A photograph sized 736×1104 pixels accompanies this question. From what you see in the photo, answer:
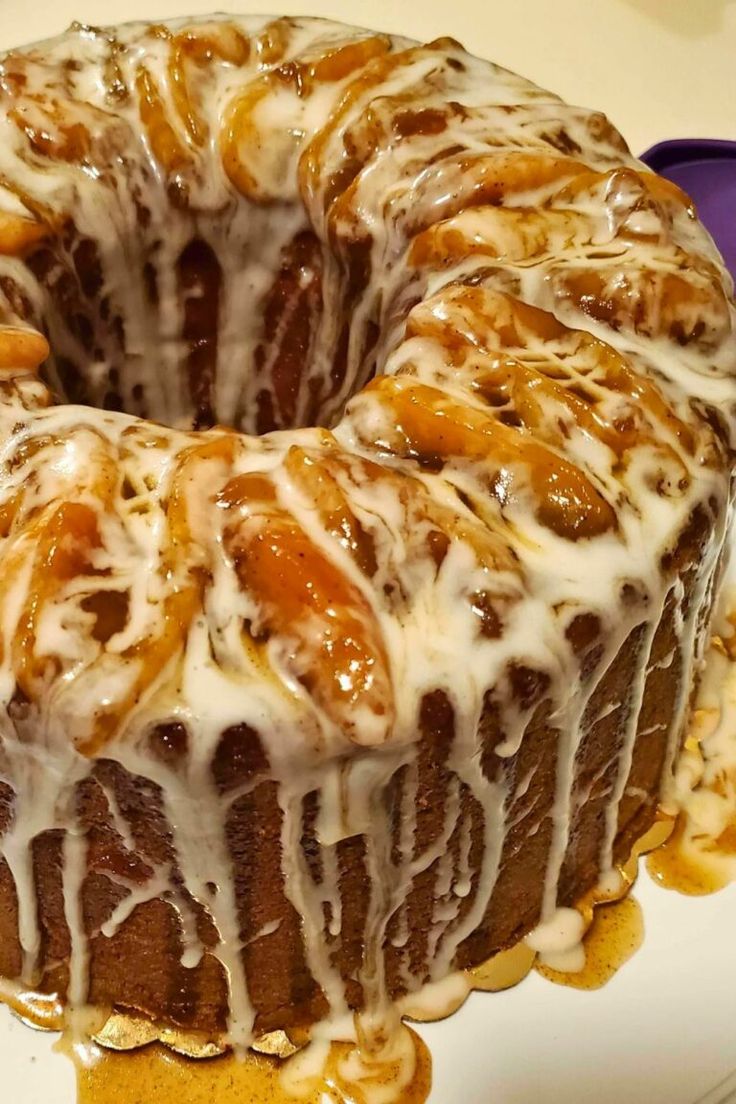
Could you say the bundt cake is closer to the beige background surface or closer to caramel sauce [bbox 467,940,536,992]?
caramel sauce [bbox 467,940,536,992]

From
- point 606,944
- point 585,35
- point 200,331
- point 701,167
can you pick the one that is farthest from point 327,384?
point 585,35

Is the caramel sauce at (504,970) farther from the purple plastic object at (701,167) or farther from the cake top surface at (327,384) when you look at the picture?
the purple plastic object at (701,167)

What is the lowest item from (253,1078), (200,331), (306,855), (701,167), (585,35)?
(253,1078)

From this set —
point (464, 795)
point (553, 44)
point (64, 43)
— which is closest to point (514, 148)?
point (64, 43)

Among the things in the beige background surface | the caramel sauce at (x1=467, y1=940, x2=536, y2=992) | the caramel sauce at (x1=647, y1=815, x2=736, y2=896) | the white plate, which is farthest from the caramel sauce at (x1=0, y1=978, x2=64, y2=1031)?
the beige background surface

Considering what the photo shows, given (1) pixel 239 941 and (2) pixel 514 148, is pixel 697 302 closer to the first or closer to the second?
(2) pixel 514 148

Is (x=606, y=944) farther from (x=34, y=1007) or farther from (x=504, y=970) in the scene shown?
(x=34, y=1007)

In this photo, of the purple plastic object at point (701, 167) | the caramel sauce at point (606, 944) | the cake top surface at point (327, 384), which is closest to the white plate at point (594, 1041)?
the caramel sauce at point (606, 944)
